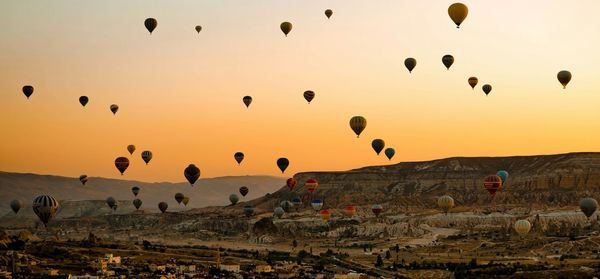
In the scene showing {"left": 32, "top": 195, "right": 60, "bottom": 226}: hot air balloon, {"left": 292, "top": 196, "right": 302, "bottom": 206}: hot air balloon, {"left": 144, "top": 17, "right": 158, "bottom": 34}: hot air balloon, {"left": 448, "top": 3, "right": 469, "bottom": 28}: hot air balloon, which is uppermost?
{"left": 292, "top": 196, "right": 302, "bottom": 206}: hot air balloon

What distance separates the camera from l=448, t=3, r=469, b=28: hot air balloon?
254ft

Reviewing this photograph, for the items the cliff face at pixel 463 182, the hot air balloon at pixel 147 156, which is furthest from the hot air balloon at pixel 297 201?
the hot air balloon at pixel 147 156

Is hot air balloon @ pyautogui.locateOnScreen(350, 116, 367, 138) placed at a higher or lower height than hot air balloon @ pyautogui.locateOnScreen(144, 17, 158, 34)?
lower

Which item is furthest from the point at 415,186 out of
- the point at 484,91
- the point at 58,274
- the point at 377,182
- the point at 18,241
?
the point at 58,274

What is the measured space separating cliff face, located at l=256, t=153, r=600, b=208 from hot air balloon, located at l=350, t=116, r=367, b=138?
60949 millimetres

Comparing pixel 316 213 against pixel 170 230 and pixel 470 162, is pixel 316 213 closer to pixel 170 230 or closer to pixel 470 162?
pixel 170 230

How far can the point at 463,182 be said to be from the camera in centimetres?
16562

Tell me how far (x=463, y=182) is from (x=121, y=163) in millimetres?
81955

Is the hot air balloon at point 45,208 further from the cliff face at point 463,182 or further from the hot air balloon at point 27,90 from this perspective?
the cliff face at point 463,182

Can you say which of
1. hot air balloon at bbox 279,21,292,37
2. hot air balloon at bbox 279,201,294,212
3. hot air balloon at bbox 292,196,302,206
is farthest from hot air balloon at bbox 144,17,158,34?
hot air balloon at bbox 292,196,302,206

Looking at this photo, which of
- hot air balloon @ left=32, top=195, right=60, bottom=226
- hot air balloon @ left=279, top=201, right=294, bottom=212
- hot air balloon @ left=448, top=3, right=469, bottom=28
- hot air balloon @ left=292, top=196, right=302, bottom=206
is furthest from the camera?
hot air balloon @ left=292, top=196, right=302, bottom=206

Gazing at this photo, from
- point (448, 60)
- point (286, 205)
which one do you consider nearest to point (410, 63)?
point (448, 60)

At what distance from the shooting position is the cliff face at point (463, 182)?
149000 millimetres

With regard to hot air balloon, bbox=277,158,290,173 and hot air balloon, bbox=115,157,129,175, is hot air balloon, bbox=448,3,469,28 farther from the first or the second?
hot air balloon, bbox=115,157,129,175
